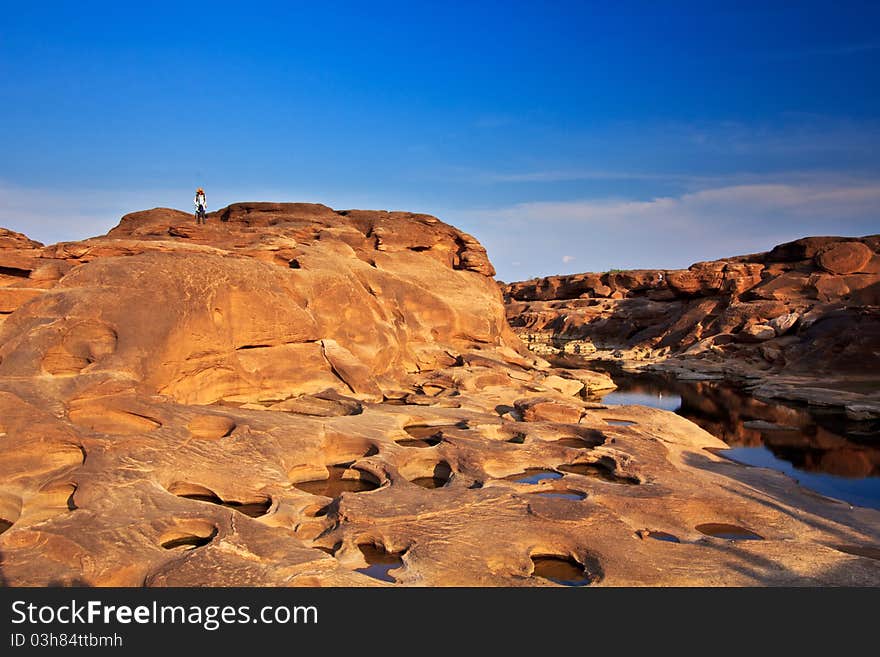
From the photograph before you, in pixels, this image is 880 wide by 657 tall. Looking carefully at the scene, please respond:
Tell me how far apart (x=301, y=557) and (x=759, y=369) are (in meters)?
32.7

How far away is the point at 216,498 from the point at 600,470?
8.21 metres

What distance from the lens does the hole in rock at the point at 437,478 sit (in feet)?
41.9

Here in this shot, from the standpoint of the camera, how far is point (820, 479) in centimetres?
1558

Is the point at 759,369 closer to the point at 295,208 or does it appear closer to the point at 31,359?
the point at 295,208

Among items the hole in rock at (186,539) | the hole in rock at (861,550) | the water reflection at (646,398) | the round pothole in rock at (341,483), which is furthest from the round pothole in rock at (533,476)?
the water reflection at (646,398)

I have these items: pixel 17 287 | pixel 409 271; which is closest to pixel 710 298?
pixel 409 271

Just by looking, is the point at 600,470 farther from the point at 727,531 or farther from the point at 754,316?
the point at 754,316

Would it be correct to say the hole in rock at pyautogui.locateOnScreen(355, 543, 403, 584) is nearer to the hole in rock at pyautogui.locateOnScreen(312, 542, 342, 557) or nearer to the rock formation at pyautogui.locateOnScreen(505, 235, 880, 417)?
the hole in rock at pyautogui.locateOnScreen(312, 542, 342, 557)

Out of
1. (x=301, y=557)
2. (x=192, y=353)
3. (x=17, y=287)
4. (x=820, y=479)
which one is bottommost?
(x=820, y=479)

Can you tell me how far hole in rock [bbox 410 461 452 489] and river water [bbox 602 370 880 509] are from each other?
7.69 meters

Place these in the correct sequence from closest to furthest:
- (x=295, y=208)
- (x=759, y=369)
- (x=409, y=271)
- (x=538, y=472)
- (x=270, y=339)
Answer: (x=538, y=472) < (x=270, y=339) < (x=409, y=271) < (x=295, y=208) < (x=759, y=369)

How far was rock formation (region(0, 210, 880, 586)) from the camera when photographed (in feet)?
27.2

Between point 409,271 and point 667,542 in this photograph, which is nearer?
point 667,542

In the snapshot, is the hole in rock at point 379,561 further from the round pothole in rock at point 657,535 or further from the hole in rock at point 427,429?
the hole in rock at point 427,429
